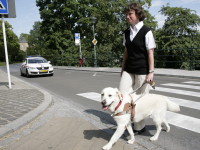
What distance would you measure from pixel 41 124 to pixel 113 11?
2928cm

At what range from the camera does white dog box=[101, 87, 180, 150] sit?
9.97 ft

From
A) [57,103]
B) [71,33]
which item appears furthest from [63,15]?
[57,103]

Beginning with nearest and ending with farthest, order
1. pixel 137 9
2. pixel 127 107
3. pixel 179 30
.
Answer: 1. pixel 127 107
2. pixel 137 9
3. pixel 179 30

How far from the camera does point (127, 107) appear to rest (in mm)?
3139

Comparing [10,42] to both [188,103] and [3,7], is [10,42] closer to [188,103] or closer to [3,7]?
[3,7]

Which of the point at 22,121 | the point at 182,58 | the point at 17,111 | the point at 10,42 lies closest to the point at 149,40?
the point at 22,121

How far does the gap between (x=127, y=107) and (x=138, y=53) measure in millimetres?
974

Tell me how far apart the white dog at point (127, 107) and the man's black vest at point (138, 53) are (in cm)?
52

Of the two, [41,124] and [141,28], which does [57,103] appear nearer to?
[41,124]

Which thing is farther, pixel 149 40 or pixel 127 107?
pixel 149 40

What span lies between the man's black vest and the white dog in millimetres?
517

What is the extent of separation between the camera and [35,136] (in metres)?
3.81

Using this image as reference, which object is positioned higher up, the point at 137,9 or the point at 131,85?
the point at 137,9

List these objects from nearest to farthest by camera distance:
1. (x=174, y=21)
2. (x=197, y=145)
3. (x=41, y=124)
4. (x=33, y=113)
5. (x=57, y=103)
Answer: (x=197, y=145)
(x=41, y=124)
(x=33, y=113)
(x=57, y=103)
(x=174, y=21)
